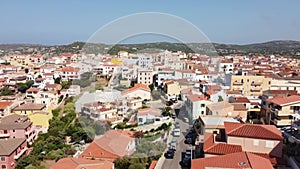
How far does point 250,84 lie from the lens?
7.45m

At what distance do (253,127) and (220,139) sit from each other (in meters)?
0.41

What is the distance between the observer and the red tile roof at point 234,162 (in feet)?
8.79

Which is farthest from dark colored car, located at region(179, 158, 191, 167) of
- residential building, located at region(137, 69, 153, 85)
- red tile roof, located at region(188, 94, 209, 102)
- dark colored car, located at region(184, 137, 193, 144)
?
residential building, located at region(137, 69, 153, 85)

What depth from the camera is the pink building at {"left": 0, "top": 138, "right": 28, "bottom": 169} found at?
A: 3938 mm

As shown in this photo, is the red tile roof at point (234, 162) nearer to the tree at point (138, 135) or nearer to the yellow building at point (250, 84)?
the tree at point (138, 135)

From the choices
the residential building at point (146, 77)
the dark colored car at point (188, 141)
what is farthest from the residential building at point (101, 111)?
the dark colored car at point (188, 141)

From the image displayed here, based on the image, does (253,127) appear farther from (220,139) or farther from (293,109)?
(293,109)

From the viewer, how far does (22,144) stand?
4.48 meters

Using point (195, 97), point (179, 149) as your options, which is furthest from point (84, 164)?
point (195, 97)

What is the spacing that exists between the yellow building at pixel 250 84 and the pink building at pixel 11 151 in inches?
199

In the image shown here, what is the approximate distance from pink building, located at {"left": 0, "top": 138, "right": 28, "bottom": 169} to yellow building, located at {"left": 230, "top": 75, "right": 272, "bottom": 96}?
5.06 meters

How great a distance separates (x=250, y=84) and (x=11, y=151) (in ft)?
18.8

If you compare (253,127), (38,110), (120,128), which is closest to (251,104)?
(253,127)

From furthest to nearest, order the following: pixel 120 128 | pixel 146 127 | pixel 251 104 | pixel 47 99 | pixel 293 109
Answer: pixel 47 99, pixel 251 104, pixel 293 109, pixel 146 127, pixel 120 128
